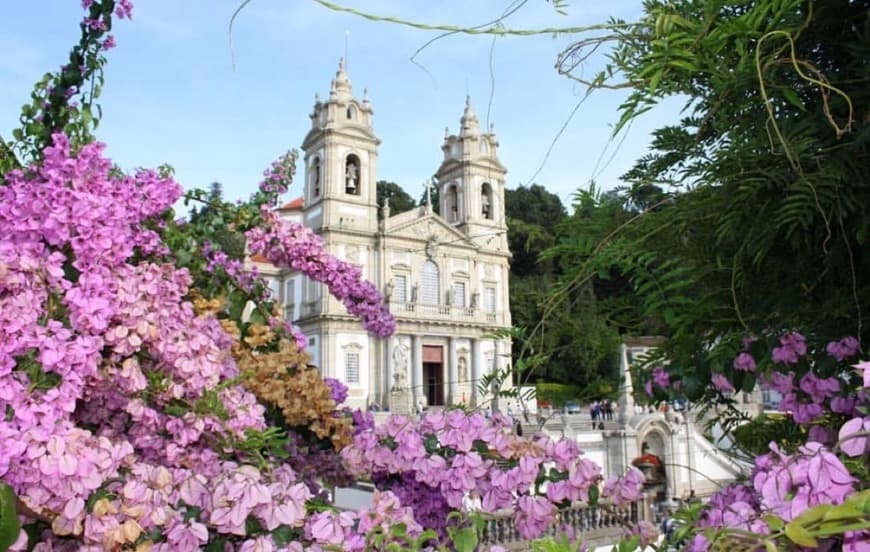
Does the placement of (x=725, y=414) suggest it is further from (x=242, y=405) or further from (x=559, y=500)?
(x=242, y=405)

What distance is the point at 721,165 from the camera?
3.48 feet

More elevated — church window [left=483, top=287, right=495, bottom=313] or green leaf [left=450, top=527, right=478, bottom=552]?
church window [left=483, top=287, right=495, bottom=313]

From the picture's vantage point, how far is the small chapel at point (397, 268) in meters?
26.3

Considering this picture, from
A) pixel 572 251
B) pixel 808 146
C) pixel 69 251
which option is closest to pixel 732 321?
pixel 572 251

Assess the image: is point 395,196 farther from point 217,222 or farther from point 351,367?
point 217,222

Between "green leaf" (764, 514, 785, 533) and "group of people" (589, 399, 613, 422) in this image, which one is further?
"group of people" (589, 399, 613, 422)

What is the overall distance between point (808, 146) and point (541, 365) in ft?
1.97

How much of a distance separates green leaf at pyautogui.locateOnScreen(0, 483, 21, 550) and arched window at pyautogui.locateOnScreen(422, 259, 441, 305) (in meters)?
28.1

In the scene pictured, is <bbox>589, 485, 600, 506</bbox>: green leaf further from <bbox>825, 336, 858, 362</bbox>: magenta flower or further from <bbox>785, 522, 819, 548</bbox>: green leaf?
<bbox>785, 522, 819, 548</bbox>: green leaf

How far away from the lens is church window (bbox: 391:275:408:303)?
28.2 metres

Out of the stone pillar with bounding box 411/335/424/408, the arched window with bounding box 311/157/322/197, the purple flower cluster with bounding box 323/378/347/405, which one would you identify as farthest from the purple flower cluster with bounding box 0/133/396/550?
the stone pillar with bounding box 411/335/424/408

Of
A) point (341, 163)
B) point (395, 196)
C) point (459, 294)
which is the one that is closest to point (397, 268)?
point (459, 294)

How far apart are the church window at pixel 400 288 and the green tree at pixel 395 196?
14.9 meters

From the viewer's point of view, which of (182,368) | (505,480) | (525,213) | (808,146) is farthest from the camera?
(525,213)
